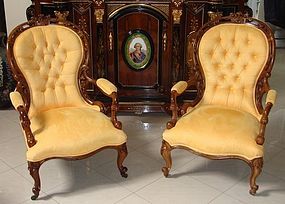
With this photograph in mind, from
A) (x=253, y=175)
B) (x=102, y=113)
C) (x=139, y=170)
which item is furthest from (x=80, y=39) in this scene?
(x=253, y=175)

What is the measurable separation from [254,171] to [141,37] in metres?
1.60

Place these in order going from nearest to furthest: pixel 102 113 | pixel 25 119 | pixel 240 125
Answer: pixel 25 119 → pixel 240 125 → pixel 102 113

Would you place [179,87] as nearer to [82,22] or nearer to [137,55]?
[137,55]

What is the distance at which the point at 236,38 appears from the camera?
2590mm

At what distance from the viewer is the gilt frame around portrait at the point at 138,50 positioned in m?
3.29

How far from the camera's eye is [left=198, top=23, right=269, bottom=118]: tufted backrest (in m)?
2.54

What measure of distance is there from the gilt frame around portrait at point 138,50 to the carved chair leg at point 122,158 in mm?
1158

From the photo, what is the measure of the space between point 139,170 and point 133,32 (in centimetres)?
129

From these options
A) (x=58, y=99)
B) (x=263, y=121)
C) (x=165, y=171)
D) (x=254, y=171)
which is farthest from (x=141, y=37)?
(x=254, y=171)

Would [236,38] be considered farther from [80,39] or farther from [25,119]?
[25,119]

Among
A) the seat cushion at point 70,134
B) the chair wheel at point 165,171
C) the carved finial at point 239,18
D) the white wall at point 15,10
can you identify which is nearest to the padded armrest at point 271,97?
the carved finial at point 239,18

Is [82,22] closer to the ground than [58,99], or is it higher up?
higher up

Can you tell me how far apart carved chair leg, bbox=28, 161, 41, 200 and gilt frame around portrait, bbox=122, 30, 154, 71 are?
4.89 ft

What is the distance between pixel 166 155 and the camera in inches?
97.6
